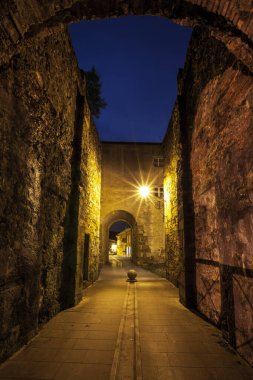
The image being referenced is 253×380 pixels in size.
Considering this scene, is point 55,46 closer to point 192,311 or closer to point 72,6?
point 72,6

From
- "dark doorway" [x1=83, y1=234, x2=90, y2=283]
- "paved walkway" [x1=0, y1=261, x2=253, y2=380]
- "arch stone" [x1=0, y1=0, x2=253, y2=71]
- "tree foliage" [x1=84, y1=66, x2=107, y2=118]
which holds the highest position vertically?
"tree foliage" [x1=84, y1=66, x2=107, y2=118]

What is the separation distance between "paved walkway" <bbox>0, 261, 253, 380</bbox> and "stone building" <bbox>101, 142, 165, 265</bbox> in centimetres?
1070

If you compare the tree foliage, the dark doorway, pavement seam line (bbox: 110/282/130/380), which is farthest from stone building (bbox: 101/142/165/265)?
pavement seam line (bbox: 110/282/130/380)

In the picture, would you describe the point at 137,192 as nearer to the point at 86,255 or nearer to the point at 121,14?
the point at 86,255

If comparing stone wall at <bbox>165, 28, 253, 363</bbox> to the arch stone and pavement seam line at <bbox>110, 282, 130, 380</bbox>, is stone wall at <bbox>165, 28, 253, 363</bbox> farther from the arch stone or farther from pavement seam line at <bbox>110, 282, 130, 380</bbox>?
pavement seam line at <bbox>110, 282, 130, 380</bbox>

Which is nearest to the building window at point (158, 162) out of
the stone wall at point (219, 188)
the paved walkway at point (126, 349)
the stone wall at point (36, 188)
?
the stone wall at point (219, 188)

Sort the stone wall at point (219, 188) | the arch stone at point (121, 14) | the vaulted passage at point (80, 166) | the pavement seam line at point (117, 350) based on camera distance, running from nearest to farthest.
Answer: the arch stone at point (121, 14) → the vaulted passage at point (80, 166) → the pavement seam line at point (117, 350) → the stone wall at point (219, 188)

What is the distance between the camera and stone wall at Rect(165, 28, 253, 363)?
328 centimetres

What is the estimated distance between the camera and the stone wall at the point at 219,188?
10.8 ft

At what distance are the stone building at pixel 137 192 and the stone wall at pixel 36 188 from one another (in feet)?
32.8

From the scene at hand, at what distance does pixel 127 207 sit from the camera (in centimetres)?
1639

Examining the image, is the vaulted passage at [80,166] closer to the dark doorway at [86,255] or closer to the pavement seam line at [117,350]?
the pavement seam line at [117,350]

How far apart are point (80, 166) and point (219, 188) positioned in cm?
385

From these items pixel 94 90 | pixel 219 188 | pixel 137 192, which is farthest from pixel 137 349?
pixel 94 90
